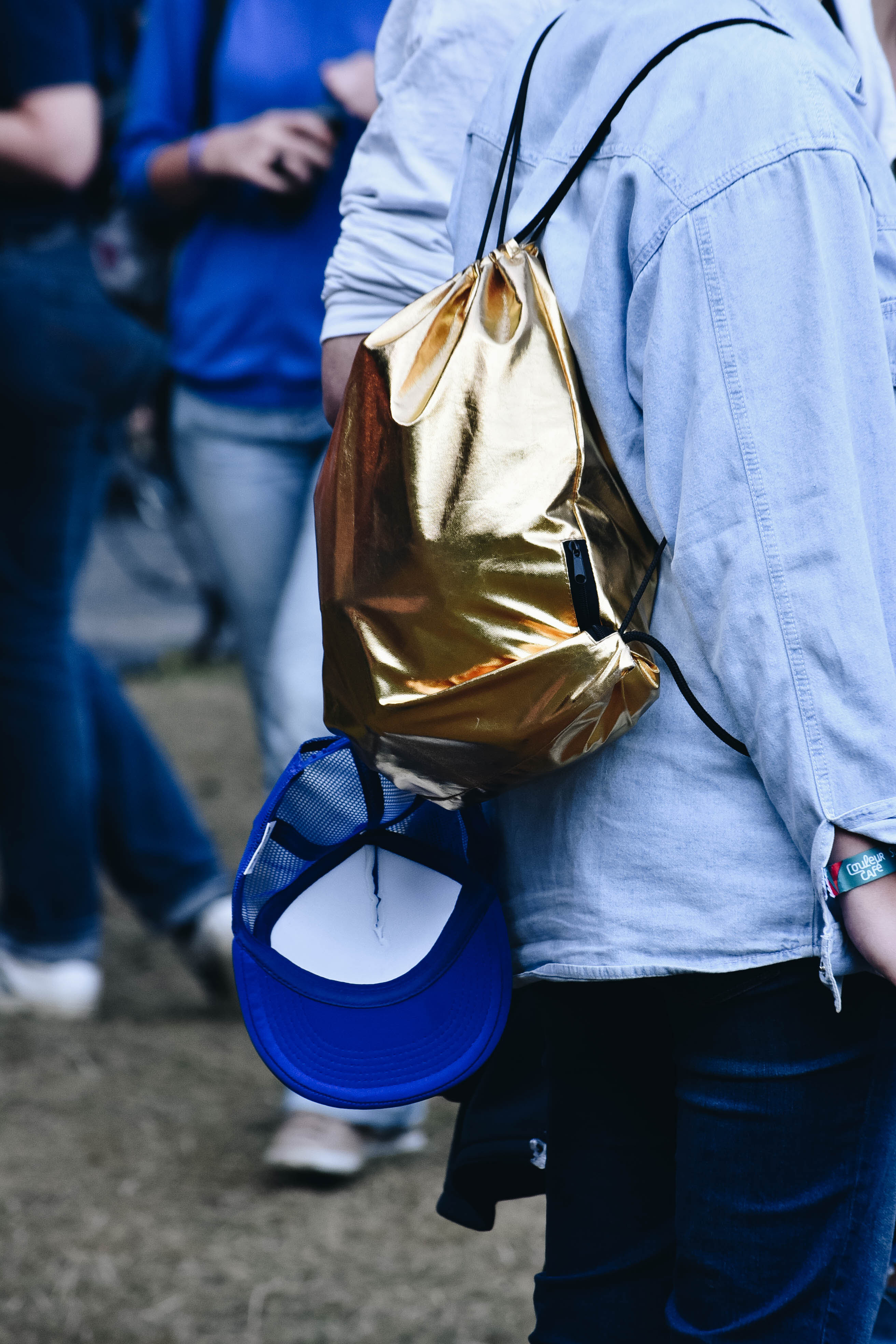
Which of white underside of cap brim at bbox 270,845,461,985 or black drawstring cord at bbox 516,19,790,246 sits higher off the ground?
black drawstring cord at bbox 516,19,790,246

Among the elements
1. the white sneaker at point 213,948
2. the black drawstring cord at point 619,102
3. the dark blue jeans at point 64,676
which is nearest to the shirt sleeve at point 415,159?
the black drawstring cord at point 619,102

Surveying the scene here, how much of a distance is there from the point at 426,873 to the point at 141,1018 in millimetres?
2124

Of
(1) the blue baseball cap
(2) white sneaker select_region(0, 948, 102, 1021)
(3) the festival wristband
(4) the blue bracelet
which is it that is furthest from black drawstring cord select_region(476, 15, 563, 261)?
(2) white sneaker select_region(0, 948, 102, 1021)

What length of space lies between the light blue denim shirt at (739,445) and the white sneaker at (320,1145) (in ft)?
4.67

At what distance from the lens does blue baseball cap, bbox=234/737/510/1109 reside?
1227 millimetres

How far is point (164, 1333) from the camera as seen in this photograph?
2.09 m

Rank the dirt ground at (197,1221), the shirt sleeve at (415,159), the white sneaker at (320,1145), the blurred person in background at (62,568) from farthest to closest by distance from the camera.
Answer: the blurred person in background at (62,568)
the white sneaker at (320,1145)
the dirt ground at (197,1221)
the shirt sleeve at (415,159)

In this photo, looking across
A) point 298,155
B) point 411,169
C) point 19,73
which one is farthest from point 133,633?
point 411,169

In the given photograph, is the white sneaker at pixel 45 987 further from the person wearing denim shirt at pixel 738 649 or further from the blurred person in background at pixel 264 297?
the person wearing denim shirt at pixel 738 649

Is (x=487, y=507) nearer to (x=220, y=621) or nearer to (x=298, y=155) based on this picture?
(x=298, y=155)

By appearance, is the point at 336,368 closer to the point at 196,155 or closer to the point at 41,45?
the point at 196,155

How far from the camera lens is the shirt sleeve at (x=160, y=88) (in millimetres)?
2455

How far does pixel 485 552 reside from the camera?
1044 millimetres

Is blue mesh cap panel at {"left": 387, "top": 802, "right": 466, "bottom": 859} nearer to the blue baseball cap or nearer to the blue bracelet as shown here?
the blue baseball cap
